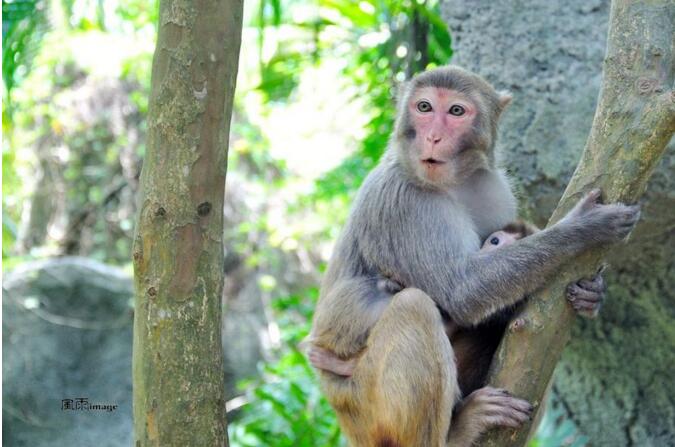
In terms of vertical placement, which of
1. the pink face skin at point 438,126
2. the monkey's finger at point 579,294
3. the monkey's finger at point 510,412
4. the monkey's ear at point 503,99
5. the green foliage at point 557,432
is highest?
the monkey's ear at point 503,99

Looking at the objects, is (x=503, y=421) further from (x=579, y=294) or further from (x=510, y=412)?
(x=579, y=294)

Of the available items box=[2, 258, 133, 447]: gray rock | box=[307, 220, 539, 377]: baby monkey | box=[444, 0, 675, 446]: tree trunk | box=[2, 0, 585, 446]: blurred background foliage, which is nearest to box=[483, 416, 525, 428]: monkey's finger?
box=[307, 220, 539, 377]: baby monkey

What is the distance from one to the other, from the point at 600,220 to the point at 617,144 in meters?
0.33

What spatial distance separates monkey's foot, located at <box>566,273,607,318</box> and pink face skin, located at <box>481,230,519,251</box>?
0.70 meters

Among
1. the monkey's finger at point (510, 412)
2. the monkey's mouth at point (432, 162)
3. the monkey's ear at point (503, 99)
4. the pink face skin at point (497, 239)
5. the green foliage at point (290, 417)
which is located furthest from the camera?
the green foliage at point (290, 417)

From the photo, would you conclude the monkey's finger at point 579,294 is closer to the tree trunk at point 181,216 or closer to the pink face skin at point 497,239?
the pink face skin at point 497,239

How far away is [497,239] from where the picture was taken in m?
4.34

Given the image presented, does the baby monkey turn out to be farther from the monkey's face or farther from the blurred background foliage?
the blurred background foliage

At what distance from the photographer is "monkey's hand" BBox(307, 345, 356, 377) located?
4.20 m

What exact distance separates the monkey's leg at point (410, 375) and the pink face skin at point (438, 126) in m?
0.67

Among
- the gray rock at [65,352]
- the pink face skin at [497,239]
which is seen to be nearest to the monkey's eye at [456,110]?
the pink face skin at [497,239]

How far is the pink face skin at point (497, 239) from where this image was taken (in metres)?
4.28

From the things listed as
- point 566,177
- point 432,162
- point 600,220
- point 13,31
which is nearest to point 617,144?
point 600,220

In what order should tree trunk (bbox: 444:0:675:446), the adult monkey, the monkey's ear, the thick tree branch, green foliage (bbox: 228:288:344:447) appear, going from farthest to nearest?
green foliage (bbox: 228:288:344:447)
tree trunk (bbox: 444:0:675:446)
the monkey's ear
the adult monkey
the thick tree branch
